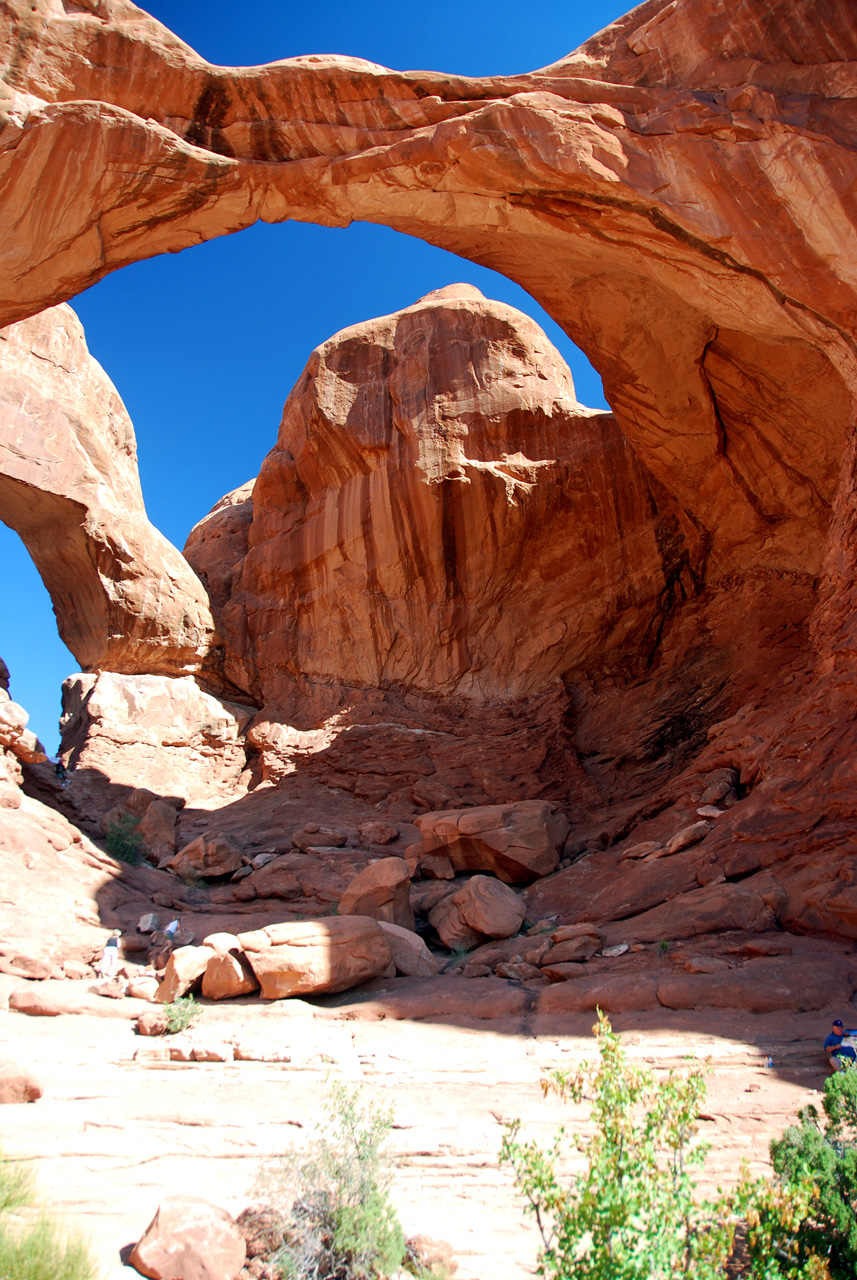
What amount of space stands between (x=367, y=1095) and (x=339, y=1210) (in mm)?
2370

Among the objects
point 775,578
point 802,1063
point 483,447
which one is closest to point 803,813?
point 802,1063

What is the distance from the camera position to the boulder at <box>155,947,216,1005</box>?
30.6 feet

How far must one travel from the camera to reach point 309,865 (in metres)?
15.3

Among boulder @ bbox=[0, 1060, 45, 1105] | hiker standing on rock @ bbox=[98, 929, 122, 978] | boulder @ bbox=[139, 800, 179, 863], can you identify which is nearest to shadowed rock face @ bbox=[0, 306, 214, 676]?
boulder @ bbox=[139, 800, 179, 863]

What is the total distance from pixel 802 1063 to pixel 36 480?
19332 mm

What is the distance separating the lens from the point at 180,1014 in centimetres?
835

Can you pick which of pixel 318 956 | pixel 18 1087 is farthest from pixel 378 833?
→ pixel 18 1087

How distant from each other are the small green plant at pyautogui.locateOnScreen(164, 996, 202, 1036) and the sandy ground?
0.86 feet

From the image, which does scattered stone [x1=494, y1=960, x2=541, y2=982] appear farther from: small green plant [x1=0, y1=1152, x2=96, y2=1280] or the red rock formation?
small green plant [x1=0, y1=1152, x2=96, y2=1280]

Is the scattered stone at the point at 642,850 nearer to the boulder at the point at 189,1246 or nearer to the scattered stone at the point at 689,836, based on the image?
the scattered stone at the point at 689,836

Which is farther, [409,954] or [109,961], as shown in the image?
[409,954]

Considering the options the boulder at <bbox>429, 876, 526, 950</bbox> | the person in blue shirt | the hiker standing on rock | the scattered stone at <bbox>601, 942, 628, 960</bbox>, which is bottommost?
the person in blue shirt

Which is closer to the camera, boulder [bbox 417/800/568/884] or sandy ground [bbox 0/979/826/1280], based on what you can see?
sandy ground [bbox 0/979/826/1280]

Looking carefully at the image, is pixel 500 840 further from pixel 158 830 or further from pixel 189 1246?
pixel 189 1246
